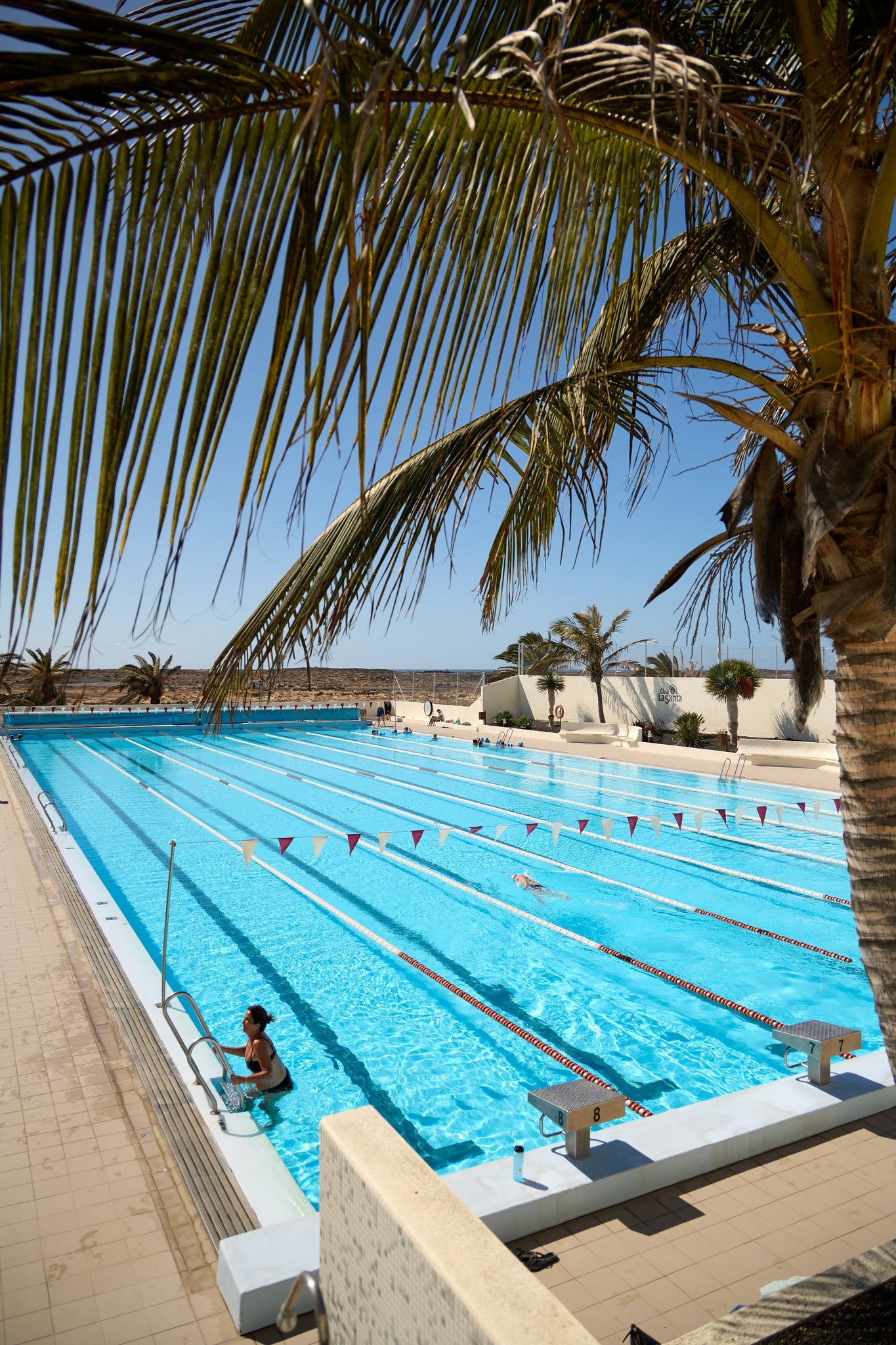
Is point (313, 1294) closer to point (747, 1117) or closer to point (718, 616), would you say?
point (718, 616)

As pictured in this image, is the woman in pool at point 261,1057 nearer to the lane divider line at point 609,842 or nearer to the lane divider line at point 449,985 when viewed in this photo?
the lane divider line at point 449,985

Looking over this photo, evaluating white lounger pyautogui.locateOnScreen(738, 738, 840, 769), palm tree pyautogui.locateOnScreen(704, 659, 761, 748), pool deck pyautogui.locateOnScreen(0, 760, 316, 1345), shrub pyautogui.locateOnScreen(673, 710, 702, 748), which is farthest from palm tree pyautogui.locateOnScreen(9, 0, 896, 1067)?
shrub pyautogui.locateOnScreen(673, 710, 702, 748)

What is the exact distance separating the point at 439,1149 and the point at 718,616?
4149 mm

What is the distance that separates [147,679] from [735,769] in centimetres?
2142

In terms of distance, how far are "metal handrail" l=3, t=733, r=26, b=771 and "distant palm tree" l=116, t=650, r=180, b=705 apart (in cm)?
696

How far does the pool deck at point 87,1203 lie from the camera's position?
128 inches

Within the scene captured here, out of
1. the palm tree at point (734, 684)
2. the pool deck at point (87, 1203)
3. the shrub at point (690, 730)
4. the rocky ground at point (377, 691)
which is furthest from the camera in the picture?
the rocky ground at point (377, 691)

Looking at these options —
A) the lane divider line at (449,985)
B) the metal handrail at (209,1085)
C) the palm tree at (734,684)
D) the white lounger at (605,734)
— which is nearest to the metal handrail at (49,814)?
the lane divider line at (449,985)

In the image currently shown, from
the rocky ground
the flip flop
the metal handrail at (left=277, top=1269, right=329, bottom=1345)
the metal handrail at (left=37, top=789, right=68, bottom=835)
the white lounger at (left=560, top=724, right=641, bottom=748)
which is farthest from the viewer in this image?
the rocky ground

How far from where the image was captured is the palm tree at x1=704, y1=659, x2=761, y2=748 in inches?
791

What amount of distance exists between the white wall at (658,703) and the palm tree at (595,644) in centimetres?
31

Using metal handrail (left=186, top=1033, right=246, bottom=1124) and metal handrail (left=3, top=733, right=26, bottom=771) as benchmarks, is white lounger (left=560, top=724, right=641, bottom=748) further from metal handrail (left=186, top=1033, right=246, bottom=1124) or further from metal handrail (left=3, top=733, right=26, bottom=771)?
metal handrail (left=186, top=1033, right=246, bottom=1124)

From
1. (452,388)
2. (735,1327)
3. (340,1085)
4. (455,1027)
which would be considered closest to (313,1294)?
(735,1327)

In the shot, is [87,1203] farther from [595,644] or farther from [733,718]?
[595,644]
